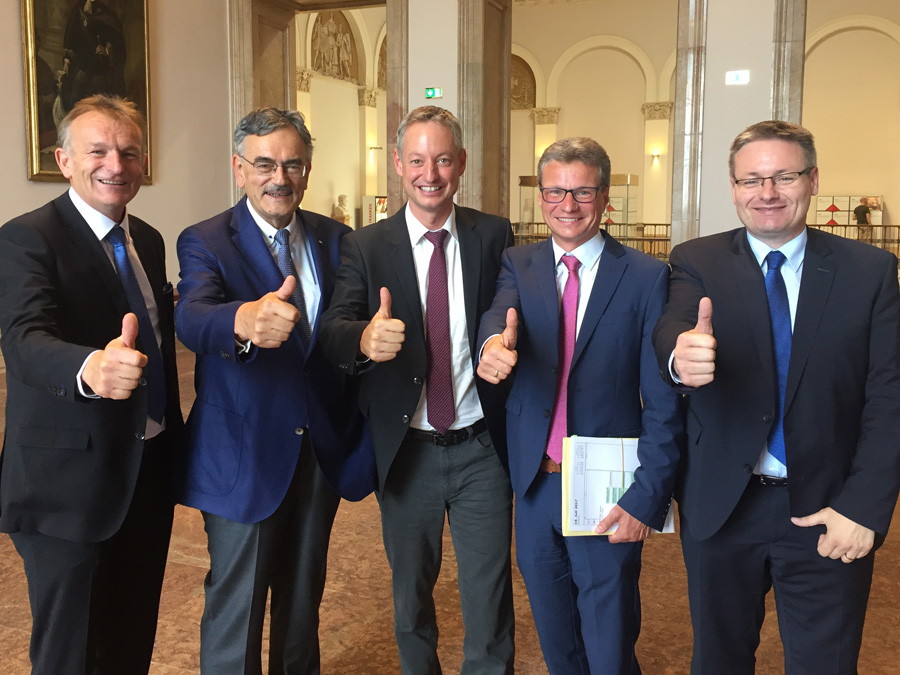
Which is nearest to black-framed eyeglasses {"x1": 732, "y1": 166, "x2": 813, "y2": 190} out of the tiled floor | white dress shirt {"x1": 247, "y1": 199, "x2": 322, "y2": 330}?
white dress shirt {"x1": 247, "y1": 199, "x2": 322, "y2": 330}

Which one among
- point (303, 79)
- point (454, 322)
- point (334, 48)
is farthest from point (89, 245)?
point (334, 48)

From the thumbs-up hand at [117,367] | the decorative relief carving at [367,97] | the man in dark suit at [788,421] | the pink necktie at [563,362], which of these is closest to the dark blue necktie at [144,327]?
the thumbs-up hand at [117,367]

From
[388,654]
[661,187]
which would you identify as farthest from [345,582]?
[661,187]

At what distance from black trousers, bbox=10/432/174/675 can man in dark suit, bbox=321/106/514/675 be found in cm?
76

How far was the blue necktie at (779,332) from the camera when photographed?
243 centimetres

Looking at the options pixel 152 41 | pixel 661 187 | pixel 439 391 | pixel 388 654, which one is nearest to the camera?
pixel 439 391

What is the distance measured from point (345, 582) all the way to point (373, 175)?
70.4ft

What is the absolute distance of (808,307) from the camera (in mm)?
2385

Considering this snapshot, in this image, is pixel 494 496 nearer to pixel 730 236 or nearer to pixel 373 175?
pixel 730 236

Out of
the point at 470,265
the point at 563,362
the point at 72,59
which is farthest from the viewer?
the point at 72,59

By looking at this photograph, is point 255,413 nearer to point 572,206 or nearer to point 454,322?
point 454,322

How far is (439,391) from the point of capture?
288 cm

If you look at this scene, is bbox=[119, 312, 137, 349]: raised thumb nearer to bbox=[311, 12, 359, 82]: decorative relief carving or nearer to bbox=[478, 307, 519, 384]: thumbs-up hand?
bbox=[478, 307, 519, 384]: thumbs-up hand

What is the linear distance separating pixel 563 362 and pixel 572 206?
0.50 m
